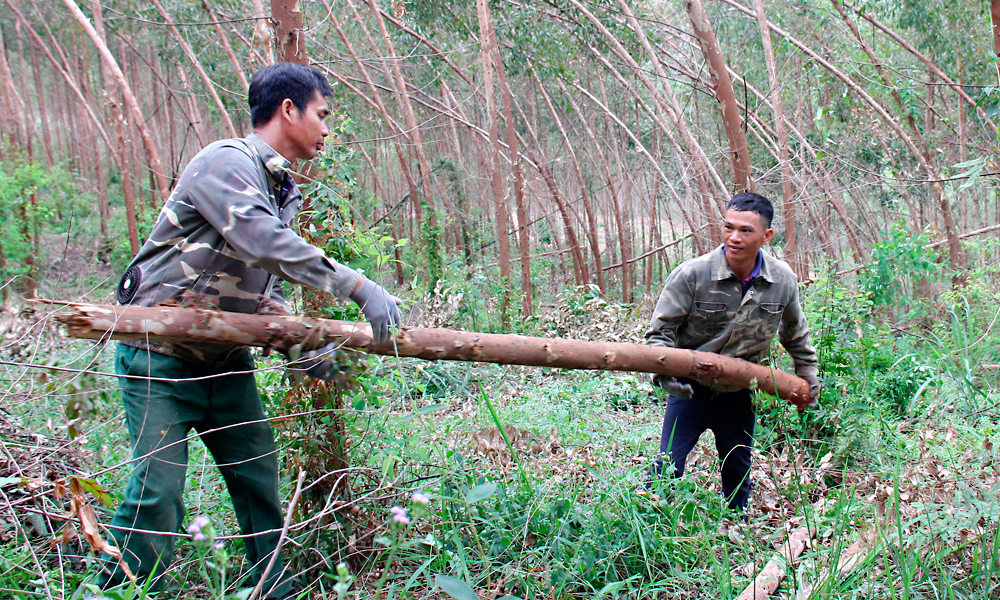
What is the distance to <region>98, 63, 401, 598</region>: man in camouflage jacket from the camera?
1.95m

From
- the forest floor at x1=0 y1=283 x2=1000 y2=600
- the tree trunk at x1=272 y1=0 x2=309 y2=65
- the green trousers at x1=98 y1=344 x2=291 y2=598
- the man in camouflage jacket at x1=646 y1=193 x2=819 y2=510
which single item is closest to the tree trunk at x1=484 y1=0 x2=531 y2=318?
the forest floor at x1=0 y1=283 x2=1000 y2=600

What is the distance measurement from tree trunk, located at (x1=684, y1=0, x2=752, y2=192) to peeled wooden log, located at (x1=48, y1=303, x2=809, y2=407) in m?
3.08

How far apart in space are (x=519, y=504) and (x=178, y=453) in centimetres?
136

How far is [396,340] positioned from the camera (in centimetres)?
219

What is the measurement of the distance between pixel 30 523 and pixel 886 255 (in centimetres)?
609

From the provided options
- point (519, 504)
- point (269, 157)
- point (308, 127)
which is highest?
point (308, 127)

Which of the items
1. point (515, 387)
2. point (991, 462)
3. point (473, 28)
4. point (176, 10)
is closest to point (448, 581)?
point (991, 462)

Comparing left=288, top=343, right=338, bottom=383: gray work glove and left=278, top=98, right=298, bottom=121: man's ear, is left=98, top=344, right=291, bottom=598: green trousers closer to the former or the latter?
left=288, top=343, right=338, bottom=383: gray work glove

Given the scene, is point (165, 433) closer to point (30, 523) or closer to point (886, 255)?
point (30, 523)

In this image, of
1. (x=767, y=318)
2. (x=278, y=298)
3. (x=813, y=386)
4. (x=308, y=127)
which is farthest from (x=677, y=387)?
(x=308, y=127)

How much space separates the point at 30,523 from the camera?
8.73 feet

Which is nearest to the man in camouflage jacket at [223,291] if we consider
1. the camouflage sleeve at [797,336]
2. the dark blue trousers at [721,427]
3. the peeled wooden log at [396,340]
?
the peeled wooden log at [396,340]

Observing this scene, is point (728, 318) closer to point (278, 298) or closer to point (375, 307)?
point (375, 307)

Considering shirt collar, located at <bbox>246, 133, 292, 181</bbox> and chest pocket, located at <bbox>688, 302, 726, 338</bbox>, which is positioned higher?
shirt collar, located at <bbox>246, 133, 292, 181</bbox>
